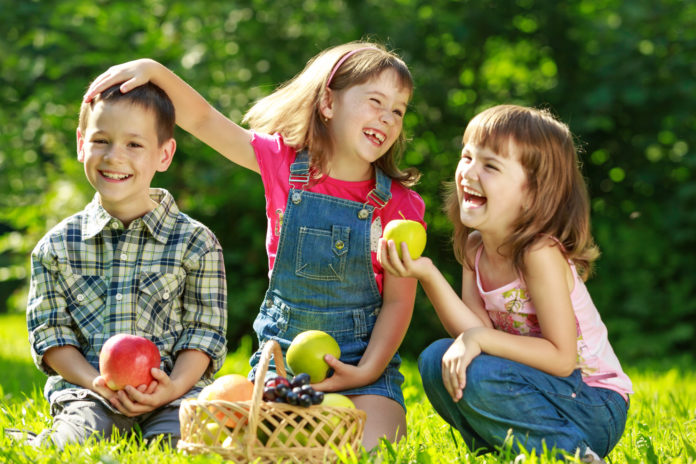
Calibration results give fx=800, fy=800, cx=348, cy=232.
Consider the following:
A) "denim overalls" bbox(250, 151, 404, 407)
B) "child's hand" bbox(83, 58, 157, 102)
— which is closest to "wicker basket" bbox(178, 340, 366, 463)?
"denim overalls" bbox(250, 151, 404, 407)

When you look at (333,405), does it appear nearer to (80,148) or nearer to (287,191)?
(287,191)

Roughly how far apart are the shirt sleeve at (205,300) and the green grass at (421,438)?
18.3 inches

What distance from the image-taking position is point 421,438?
300cm

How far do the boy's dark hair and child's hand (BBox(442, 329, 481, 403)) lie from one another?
1453 mm

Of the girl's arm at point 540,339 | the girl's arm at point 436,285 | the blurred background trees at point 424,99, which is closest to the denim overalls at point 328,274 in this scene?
the girl's arm at point 436,285

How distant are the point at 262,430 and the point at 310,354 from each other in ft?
1.34

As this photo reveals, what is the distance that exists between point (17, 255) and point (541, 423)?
6911 mm

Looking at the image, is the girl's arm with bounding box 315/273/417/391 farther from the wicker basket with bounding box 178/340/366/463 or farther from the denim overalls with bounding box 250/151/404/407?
the wicker basket with bounding box 178/340/366/463

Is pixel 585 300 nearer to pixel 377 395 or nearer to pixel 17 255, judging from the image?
pixel 377 395

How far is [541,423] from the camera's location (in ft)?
8.70

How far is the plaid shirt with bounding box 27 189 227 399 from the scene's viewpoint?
3.07 meters

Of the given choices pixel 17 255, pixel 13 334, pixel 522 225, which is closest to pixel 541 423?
pixel 522 225

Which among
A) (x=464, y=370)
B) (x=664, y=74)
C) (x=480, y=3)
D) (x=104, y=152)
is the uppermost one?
(x=480, y=3)

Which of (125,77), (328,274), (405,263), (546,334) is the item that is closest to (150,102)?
(125,77)
